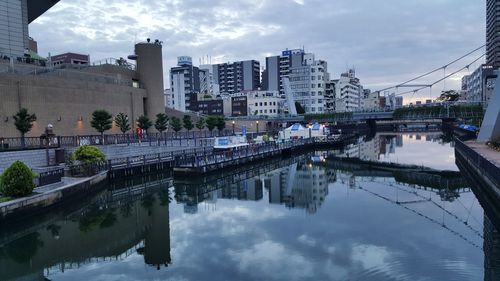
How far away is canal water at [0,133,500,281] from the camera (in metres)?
13.5

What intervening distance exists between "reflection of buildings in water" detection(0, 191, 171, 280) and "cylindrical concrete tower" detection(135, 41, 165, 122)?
35422 mm

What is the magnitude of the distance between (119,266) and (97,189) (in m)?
14.5

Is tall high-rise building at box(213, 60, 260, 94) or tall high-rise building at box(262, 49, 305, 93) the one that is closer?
tall high-rise building at box(262, 49, 305, 93)

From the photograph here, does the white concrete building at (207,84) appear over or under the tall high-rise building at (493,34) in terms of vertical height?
under

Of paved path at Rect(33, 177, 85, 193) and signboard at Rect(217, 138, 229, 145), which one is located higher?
signboard at Rect(217, 138, 229, 145)

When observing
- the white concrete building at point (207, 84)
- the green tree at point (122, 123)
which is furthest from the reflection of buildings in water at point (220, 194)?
the white concrete building at point (207, 84)

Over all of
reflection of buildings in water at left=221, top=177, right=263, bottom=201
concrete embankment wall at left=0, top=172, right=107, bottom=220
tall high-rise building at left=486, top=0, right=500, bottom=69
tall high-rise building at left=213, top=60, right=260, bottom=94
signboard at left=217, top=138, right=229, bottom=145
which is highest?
tall high-rise building at left=486, top=0, right=500, bottom=69

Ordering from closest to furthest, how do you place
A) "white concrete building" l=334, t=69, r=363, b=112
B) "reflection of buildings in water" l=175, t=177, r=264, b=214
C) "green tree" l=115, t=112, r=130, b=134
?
"reflection of buildings in water" l=175, t=177, r=264, b=214 < "green tree" l=115, t=112, r=130, b=134 < "white concrete building" l=334, t=69, r=363, b=112

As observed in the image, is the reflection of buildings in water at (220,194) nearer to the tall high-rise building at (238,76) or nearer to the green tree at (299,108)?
the green tree at (299,108)

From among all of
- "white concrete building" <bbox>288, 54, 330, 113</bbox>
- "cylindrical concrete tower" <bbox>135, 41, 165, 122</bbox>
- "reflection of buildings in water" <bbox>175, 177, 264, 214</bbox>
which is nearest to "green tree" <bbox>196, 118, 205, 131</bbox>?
"cylindrical concrete tower" <bbox>135, 41, 165, 122</bbox>

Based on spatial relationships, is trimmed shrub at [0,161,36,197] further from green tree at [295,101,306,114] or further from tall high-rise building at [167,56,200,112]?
green tree at [295,101,306,114]

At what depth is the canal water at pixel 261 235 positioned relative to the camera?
Answer: 44.3 ft

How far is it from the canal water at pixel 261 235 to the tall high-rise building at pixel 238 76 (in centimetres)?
12453

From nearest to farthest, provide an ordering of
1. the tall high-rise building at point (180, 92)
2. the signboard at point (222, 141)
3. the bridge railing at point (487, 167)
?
the bridge railing at point (487, 167) < the signboard at point (222, 141) < the tall high-rise building at point (180, 92)
